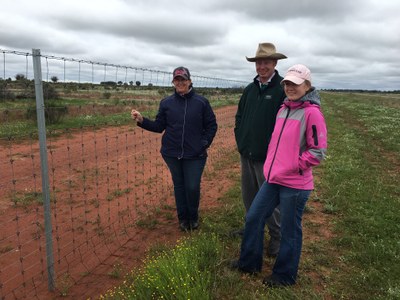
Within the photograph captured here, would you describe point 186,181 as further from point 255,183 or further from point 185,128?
point 255,183

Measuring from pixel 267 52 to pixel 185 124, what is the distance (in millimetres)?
1522

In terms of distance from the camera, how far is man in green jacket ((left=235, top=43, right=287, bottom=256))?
12.9ft

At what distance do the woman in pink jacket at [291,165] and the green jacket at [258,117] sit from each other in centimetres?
38

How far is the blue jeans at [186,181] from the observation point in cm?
508

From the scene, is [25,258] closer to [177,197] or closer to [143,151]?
[177,197]

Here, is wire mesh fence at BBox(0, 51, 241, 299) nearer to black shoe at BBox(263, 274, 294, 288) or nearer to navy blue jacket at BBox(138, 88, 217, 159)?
navy blue jacket at BBox(138, 88, 217, 159)

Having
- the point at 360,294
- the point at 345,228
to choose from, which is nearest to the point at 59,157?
the point at 345,228

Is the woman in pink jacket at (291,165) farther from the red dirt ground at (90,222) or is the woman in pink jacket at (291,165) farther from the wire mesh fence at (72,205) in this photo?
the wire mesh fence at (72,205)

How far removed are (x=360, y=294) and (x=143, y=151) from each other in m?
8.47

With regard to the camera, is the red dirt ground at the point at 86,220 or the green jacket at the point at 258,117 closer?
the green jacket at the point at 258,117

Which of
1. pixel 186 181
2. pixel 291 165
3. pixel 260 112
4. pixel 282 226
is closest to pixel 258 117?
pixel 260 112

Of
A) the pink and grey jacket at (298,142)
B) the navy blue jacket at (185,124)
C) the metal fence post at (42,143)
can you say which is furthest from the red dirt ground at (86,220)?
the pink and grey jacket at (298,142)

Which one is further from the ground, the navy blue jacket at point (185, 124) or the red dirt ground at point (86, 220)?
the navy blue jacket at point (185, 124)

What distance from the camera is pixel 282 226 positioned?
356 centimetres
